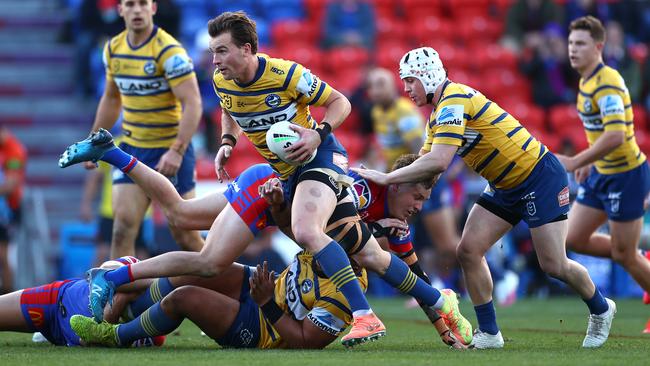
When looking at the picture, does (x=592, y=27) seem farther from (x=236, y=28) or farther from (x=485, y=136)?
(x=236, y=28)

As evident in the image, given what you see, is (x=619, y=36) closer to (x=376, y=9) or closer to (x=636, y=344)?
(x=376, y=9)

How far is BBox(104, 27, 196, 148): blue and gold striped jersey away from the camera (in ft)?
30.1

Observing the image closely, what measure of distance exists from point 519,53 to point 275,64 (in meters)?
11.2

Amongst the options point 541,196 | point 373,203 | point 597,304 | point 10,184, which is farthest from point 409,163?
point 10,184

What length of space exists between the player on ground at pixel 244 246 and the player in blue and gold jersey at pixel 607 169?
2640 mm

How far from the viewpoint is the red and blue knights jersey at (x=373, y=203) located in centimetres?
760

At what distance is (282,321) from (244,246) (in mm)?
623

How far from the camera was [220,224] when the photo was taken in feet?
24.0

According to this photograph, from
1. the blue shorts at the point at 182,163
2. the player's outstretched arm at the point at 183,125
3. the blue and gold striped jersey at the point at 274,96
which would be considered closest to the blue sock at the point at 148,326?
the blue and gold striped jersey at the point at 274,96

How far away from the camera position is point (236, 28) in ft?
24.0

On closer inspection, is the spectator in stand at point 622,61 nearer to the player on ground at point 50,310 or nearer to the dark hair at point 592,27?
the dark hair at point 592,27

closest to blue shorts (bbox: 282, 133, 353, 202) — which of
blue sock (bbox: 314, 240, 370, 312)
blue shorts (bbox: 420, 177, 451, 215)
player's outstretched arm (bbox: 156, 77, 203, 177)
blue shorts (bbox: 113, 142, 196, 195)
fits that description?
blue sock (bbox: 314, 240, 370, 312)

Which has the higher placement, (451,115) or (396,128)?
(451,115)

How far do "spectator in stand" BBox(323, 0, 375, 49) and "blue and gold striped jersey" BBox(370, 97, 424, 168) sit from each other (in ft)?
16.9
